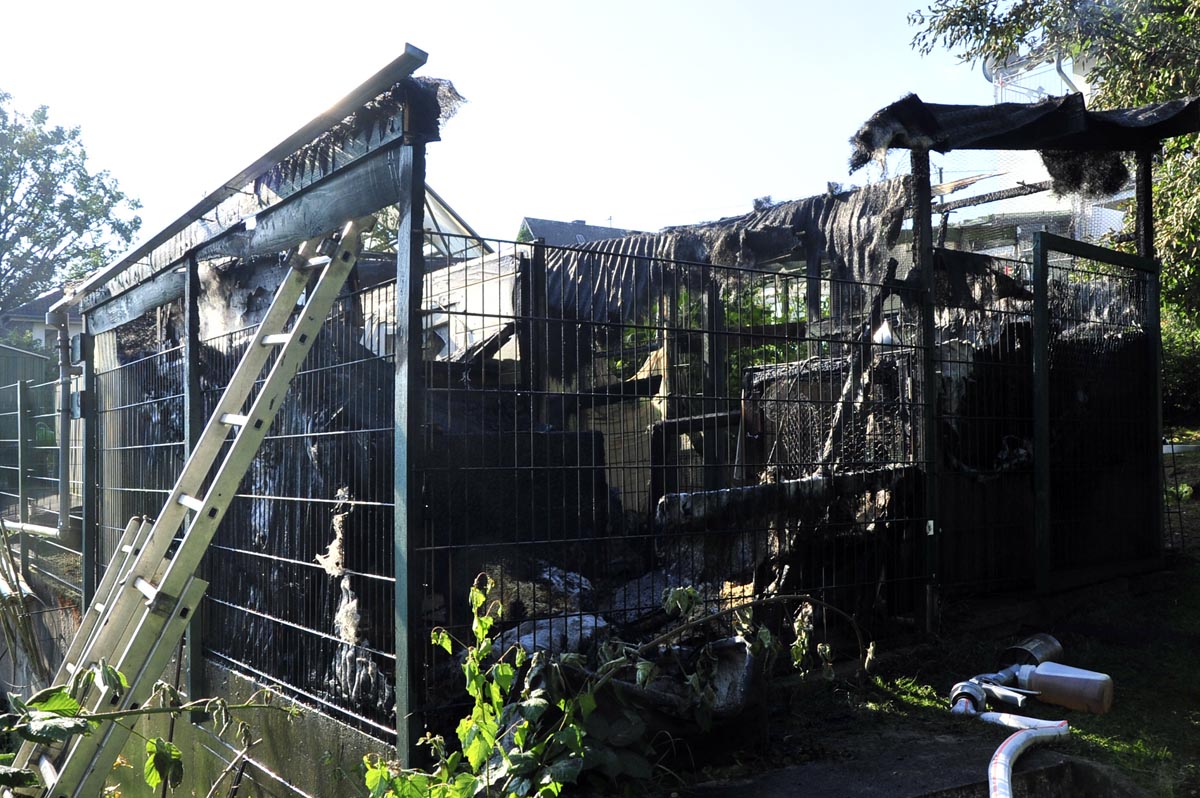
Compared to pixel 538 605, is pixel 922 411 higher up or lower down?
higher up

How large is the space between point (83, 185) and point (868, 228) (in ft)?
125

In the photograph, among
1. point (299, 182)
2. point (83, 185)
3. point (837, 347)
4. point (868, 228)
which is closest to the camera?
point (299, 182)

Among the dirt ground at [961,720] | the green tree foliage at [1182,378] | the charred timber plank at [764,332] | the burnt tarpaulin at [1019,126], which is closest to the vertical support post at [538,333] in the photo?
the charred timber plank at [764,332]

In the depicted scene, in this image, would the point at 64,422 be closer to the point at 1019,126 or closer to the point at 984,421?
the point at 984,421

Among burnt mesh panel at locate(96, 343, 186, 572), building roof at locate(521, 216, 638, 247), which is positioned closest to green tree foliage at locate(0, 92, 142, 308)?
building roof at locate(521, 216, 638, 247)

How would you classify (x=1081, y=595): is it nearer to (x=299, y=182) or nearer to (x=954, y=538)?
(x=954, y=538)

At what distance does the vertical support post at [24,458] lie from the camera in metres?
8.40

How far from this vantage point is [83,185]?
1454 inches

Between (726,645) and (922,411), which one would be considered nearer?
(726,645)

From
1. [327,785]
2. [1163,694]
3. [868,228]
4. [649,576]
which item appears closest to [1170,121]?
[868,228]

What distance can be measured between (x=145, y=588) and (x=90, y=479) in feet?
11.4

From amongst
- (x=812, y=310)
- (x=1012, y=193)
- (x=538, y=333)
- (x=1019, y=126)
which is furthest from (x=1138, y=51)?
(x=538, y=333)

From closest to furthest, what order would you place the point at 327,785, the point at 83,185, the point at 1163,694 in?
the point at 327,785
the point at 1163,694
the point at 83,185

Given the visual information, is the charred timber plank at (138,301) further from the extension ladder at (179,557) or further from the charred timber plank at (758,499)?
the charred timber plank at (758,499)
